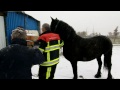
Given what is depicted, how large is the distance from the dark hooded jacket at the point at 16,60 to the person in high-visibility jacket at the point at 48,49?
1126mm

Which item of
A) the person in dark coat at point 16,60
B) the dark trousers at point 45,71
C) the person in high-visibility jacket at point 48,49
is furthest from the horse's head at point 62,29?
the person in dark coat at point 16,60

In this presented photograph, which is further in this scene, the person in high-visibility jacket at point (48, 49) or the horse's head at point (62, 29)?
the horse's head at point (62, 29)

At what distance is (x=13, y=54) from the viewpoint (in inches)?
86.0

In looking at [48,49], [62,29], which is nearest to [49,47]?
[48,49]

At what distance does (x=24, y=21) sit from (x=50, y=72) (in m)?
9.34

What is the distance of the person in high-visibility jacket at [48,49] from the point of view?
3.45 meters

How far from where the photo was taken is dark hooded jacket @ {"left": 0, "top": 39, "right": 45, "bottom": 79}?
2186 mm

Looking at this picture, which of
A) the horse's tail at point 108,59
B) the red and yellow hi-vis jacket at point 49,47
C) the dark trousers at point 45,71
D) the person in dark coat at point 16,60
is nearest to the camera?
the person in dark coat at point 16,60

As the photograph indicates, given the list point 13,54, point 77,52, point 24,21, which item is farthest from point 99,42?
point 24,21

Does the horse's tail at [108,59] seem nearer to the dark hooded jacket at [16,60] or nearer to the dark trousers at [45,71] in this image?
the dark trousers at [45,71]

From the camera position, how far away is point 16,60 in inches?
86.4

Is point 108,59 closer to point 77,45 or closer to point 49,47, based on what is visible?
point 77,45

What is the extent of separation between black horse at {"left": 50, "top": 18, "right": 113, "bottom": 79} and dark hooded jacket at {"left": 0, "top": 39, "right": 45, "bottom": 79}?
80.3 inches
